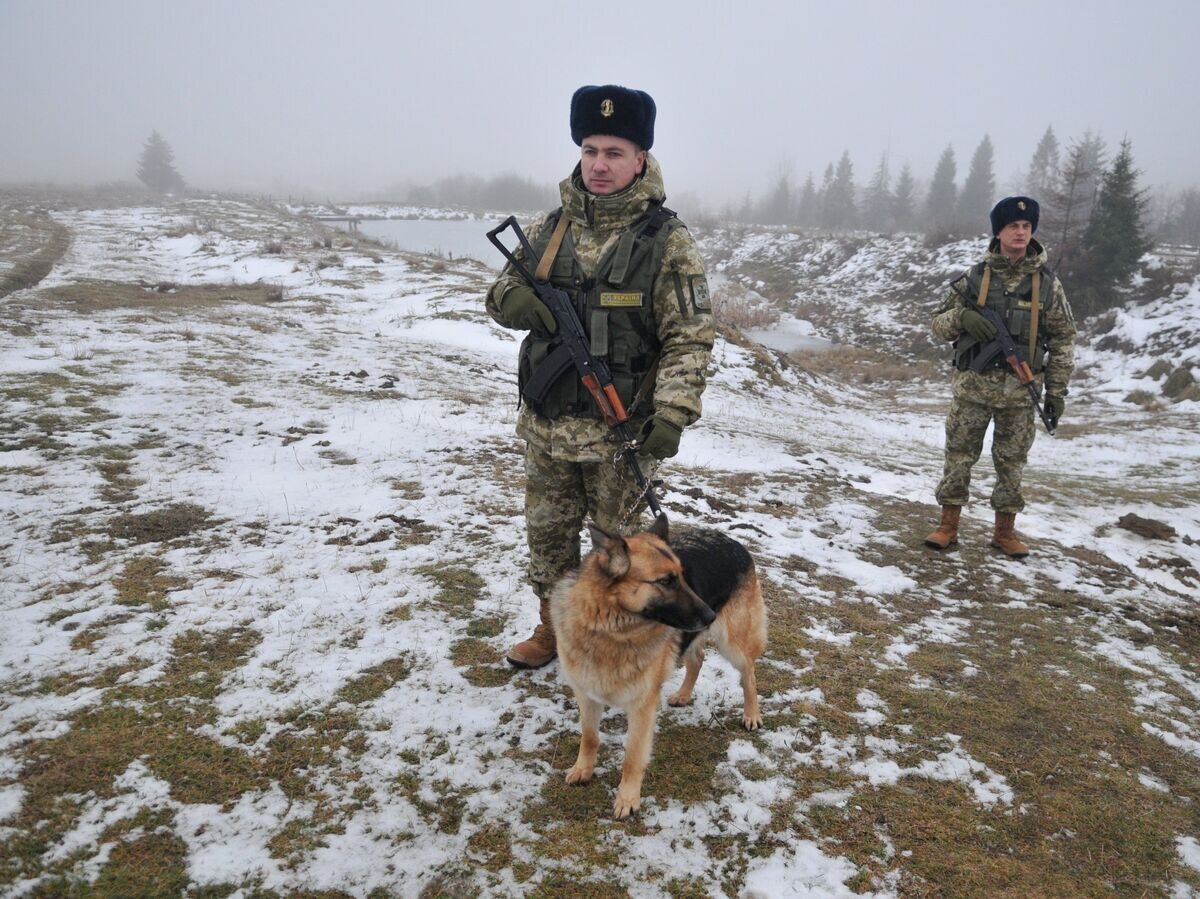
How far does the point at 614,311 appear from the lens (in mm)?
3520

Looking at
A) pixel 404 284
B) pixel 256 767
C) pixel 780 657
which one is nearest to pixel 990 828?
pixel 780 657

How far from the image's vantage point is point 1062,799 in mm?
3303

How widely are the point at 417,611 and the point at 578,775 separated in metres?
1.97

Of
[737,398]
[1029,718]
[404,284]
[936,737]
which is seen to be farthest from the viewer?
[404,284]

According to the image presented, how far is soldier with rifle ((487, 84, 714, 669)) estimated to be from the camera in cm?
340

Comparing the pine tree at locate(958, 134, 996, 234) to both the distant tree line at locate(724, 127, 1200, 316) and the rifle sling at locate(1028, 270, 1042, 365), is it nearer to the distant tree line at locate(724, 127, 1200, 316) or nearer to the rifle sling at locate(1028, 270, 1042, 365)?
the distant tree line at locate(724, 127, 1200, 316)

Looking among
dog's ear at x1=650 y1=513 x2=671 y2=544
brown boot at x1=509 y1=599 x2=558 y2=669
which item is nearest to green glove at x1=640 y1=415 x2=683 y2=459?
dog's ear at x1=650 y1=513 x2=671 y2=544

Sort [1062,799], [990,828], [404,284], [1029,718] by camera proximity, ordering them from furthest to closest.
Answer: [404,284], [1029,718], [1062,799], [990,828]

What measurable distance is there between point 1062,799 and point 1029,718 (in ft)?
2.49

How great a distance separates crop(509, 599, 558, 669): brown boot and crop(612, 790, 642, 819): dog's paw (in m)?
1.17

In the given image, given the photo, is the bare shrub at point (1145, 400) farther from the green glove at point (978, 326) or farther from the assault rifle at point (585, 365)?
the assault rifle at point (585, 365)

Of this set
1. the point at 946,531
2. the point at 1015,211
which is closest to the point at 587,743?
the point at 946,531

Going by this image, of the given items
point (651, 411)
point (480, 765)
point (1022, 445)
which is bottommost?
point (480, 765)

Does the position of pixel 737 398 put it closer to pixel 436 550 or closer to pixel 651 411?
pixel 436 550
